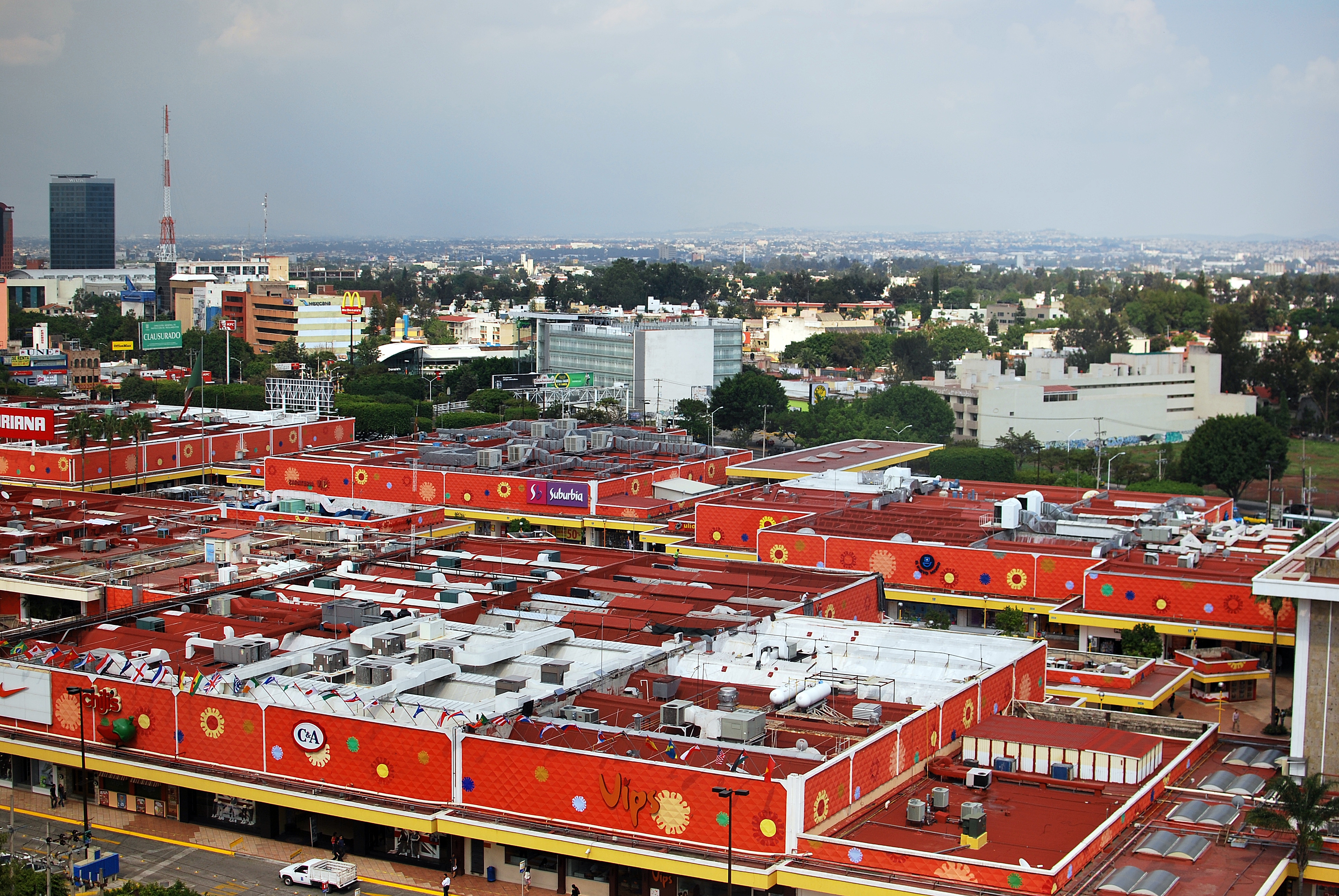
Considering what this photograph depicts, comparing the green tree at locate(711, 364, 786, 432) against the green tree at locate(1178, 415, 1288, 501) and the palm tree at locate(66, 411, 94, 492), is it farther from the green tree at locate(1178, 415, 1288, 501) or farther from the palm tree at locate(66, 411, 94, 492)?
the palm tree at locate(66, 411, 94, 492)

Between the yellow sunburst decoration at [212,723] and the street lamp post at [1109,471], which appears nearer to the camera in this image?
the yellow sunburst decoration at [212,723]

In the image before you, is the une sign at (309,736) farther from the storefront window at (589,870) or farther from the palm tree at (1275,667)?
the palm tree at (1275,667)

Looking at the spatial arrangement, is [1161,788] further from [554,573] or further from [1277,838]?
[554,573]

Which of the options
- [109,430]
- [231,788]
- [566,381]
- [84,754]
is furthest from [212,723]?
[566,381]

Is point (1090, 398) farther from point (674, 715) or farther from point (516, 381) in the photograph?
point (674, 715)

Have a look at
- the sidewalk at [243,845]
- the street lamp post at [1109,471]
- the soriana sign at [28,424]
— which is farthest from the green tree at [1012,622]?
the soriana sign at [28,424]

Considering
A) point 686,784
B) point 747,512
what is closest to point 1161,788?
point 686,784
